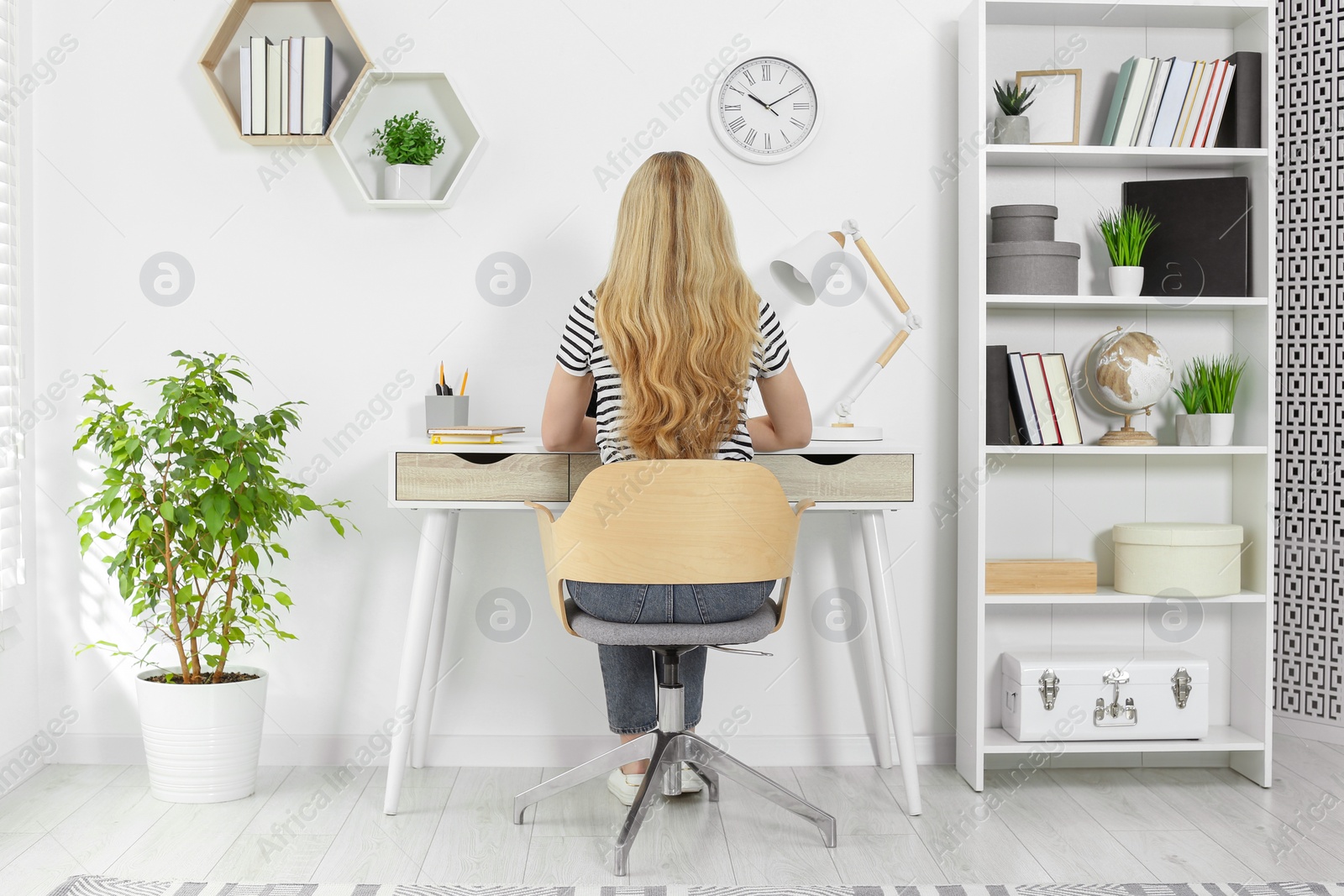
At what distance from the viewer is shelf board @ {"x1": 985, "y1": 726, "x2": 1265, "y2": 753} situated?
2.43 m

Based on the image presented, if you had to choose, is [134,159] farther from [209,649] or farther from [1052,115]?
[1052,115]

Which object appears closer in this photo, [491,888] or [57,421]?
[491,888]

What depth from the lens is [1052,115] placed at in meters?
2.53

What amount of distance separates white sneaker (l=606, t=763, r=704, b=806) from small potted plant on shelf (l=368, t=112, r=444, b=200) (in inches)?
57.3

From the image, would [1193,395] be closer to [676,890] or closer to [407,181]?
[676,890]

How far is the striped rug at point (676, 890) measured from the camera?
73.1 inches

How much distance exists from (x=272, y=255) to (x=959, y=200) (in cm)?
172

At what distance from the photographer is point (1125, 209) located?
8.47ft

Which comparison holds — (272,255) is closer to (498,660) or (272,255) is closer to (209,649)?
(209,649)

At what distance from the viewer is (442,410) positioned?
96.9 inches

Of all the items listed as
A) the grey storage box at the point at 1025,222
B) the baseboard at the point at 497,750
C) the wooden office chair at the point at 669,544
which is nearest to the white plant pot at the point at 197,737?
the baseboard at the point at 497,750

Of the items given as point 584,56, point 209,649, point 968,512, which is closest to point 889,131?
point 584,56

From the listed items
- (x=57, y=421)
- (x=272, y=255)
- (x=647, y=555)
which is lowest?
(x=647, y=555)

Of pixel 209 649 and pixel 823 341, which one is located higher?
pixel 823 341
